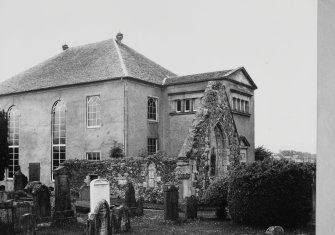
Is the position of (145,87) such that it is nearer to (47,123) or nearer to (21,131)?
(47,123)

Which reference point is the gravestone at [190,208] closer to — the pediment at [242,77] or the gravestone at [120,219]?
the gravestone at [120,219]

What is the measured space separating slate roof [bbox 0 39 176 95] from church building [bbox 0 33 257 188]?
9 cm

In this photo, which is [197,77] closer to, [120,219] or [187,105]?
[187,105]

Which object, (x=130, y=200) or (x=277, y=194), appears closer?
(x=277, y=194)

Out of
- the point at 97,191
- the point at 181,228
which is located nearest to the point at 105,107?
the point at 97,191

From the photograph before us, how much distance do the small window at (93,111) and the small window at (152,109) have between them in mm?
3461

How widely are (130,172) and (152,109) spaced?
26.2 ft

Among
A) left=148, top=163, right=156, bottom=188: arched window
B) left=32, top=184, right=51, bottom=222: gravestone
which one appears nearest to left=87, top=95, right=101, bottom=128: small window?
left=148, top=163, right=156, bottom=188: arched window

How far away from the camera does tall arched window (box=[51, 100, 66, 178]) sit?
2817 centimetres

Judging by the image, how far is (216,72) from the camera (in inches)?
1102

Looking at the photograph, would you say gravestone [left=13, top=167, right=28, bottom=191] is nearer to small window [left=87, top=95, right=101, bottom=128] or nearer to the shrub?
small window [left=87, top=95, right=101, bottom=128]

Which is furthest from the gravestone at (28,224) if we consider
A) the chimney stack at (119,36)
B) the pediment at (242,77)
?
the chimney stack at (119,36)

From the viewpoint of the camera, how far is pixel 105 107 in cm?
2625

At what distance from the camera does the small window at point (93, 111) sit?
26.8 meters
